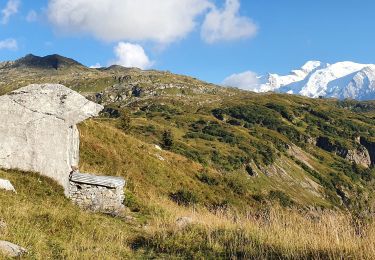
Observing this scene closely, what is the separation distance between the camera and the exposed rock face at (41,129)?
18812 mm

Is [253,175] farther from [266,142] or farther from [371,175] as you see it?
[371,175]

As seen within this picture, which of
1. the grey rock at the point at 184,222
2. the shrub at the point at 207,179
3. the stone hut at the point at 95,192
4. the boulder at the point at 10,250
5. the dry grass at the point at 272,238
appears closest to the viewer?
the boulder at the point at 10,250

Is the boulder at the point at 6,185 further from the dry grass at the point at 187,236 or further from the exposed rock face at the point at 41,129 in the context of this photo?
the exposed rock face at the point at 41,129

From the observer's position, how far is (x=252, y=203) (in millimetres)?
56188

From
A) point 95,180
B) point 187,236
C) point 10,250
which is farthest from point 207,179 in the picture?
point 10,250

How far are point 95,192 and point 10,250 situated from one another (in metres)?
10.8

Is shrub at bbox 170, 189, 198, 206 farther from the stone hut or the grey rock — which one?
the grey rock

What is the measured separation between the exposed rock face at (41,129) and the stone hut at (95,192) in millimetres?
514

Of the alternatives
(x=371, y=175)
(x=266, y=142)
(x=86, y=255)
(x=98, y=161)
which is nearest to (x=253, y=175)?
(x=266, y=142)

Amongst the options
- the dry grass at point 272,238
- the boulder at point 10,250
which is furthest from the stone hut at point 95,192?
the boulder at point 10,250

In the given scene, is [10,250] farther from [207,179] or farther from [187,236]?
[207,179]

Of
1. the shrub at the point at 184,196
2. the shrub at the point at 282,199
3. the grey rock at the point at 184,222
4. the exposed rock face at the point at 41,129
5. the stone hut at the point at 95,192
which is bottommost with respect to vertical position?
the shrub at the point at 282,199

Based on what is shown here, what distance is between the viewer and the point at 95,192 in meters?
20.4

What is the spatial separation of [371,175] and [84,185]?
19846 cm
